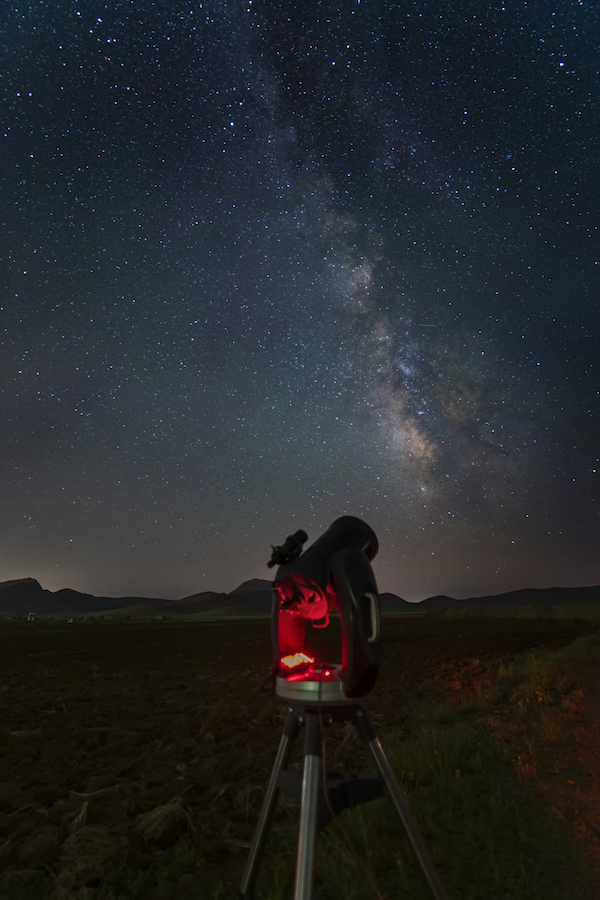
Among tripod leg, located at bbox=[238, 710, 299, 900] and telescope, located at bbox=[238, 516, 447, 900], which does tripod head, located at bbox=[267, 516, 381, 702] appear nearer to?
telescope, located at bbox=[238, 516, 447, 900]

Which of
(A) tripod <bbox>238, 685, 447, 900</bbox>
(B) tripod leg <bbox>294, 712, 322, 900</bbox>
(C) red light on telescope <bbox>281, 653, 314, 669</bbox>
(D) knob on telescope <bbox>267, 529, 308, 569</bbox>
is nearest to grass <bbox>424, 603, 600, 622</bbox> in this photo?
(A) tripod <bbox>238, 685, 447, 900</bbox>

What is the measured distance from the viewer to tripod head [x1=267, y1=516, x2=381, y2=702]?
2396 millimetres

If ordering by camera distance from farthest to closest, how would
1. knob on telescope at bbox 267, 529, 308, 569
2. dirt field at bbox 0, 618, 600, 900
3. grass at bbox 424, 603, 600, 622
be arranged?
grass at bbox 424, 603, 600, 622, dirt field at bbox 0, 618, 600, 900, knob on telescope at bbox 267, 529, 308, 569

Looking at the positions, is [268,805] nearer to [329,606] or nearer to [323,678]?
[323,678]

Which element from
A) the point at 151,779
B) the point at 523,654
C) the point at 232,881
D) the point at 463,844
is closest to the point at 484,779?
the point at 463,844

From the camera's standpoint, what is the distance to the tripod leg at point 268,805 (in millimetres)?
2727

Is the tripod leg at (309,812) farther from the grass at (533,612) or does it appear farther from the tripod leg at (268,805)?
the grass at (533,612)

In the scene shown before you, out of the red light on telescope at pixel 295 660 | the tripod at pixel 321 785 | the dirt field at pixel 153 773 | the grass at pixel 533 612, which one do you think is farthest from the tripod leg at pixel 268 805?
the grass at pixel 533 612

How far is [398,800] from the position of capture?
2.57 m

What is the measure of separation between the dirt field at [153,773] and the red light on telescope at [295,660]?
6.03ft

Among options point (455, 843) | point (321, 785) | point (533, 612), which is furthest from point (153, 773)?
point (533, 612)

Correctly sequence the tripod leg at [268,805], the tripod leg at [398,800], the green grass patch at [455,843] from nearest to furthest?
1. the tripod leg at [398,800]
2. the tripod leg at [268,805]
3. the green grass patch at [455,843]

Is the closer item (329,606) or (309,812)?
(309,812)

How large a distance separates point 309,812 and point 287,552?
1.14 metres
